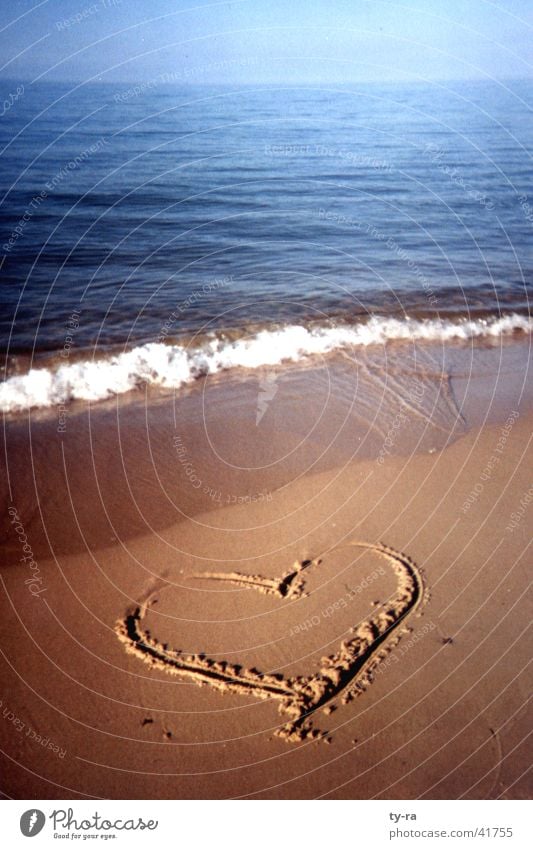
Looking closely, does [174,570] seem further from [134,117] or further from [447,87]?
[447,87]

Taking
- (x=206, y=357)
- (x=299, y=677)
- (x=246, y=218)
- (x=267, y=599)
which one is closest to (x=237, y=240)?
(x=246, y=218)

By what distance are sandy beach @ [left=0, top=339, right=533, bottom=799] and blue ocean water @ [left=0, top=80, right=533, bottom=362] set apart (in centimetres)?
331

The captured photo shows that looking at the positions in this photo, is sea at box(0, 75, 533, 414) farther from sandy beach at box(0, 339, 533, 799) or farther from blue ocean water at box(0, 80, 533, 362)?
sandy beach at box(0, 339, 533, 799)

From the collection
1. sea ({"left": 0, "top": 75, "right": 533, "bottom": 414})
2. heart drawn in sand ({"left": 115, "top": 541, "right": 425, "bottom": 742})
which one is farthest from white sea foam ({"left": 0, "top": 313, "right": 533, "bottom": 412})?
heart drawn in sand ({"left": 115, "top": 541, "right": 425, "bottom": 742})

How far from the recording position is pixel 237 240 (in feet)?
45.3

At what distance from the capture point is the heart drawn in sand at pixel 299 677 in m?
4.10

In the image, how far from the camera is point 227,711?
4090 mm

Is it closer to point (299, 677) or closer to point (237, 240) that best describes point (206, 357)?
point (299, 677)

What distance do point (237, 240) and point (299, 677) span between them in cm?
1125

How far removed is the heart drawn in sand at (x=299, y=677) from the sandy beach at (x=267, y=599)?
0.05ft

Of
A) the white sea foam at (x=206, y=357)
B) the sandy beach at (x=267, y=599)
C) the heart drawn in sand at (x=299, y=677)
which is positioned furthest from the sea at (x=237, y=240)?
the heart drawn in sand at (x=299, y=677)

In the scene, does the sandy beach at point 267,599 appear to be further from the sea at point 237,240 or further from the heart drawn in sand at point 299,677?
the sea at point 237,240

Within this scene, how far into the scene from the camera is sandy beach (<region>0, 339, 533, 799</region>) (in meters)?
3.84

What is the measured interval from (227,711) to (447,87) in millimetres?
47509
